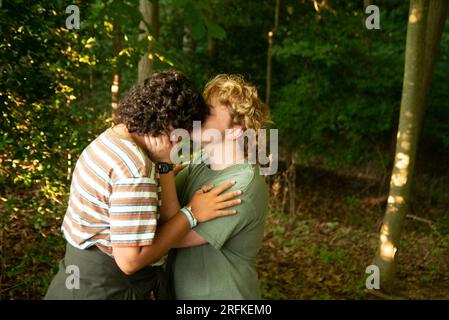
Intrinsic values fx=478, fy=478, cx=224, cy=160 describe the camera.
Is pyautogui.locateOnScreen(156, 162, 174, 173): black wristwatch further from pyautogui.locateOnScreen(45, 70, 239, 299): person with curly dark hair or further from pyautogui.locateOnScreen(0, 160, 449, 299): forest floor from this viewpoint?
pyautogui.locateOnScreen(0, 160, 449, 299): forest floor

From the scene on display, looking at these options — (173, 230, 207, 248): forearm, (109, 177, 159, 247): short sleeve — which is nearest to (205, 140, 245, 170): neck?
(173, 230, 207, 248): forearm

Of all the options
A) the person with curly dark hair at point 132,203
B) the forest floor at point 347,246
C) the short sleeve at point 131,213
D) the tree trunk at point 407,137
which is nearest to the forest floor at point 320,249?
the forest floor at point 347,246

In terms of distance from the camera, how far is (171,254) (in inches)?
Result: 86.6

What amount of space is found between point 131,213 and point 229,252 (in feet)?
1.72

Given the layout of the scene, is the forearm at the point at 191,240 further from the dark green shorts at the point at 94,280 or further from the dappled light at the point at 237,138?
the dark green shorts at the point at 94,280

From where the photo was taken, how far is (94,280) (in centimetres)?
193

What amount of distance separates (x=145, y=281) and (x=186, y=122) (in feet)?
2.32

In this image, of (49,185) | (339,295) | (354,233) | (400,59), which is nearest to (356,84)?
(400,59)

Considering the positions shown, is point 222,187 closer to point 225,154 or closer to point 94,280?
point 225,154

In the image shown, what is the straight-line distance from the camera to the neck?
7.17ft

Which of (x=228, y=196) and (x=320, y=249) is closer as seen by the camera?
(x=228, y=196)

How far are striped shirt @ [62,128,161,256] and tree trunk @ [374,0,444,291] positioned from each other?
381 cm

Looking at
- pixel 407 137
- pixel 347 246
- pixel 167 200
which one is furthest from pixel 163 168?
pixel 347 246
